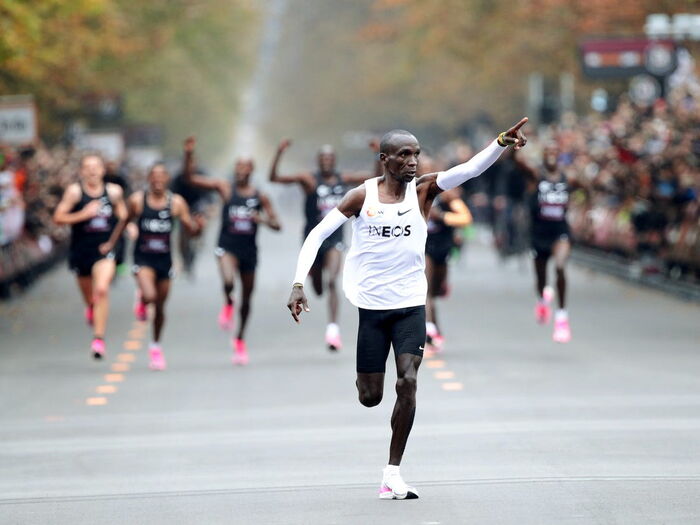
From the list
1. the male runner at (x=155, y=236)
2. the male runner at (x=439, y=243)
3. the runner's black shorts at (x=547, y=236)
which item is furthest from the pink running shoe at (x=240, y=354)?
the runner's black shorts at (x=547, y=236)

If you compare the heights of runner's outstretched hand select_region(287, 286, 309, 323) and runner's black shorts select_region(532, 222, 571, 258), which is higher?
runner's outstretched hand select_region(287, 286, 309, 323)

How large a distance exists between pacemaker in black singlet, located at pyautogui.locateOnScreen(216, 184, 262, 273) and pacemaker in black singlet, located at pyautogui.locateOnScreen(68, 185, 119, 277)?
1.04 metres

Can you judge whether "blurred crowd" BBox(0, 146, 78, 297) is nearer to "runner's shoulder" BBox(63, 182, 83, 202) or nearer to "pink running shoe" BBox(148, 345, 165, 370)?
"runner's shoulder" BBox(63, 182, 83, 202)

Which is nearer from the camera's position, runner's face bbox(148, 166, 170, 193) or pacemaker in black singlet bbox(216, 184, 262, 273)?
runner's face bbox(148, 166, 170, 193)

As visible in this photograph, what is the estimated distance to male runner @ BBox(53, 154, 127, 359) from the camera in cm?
1622

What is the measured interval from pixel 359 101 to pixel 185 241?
2514 inches

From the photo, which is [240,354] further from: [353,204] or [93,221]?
[353,204]

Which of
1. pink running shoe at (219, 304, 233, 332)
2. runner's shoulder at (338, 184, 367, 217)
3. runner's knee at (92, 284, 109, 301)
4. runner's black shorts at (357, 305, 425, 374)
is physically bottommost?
pink running shoe at (219, 304, 233, 332)

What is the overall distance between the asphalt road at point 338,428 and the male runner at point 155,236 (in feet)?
2.37

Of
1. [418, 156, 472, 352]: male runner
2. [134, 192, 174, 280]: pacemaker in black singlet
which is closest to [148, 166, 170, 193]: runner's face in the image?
[134, 192, 174, 280]: pacemaker in black singlet

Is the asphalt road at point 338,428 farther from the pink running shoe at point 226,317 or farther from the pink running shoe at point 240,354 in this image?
the pink running shoe at point 226,317

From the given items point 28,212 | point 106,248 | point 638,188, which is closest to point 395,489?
point 106,248

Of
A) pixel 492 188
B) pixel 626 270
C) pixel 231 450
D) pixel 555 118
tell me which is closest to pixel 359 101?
pixel 555 118

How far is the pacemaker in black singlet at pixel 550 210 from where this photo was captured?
1809 centimetres
